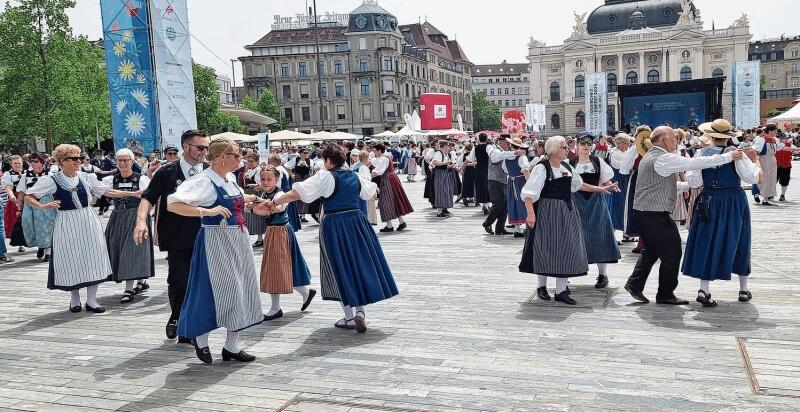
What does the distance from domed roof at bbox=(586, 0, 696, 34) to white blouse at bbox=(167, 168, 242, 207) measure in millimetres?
100007

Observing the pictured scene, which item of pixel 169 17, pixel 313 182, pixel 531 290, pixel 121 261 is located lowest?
pixel 531 290

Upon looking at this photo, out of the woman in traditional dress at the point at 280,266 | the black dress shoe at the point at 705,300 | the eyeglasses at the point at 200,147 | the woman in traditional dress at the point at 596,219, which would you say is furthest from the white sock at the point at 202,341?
the black dress shoe at the point at 705,300

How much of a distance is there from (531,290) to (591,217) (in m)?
1.03

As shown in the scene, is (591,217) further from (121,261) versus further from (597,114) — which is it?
(597,114)

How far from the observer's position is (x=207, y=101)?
199 feet

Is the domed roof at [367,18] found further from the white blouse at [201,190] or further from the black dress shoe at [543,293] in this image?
the white blouse at [201,190]

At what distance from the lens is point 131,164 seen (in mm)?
7262

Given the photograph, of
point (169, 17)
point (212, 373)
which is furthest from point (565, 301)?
point (169, 17)

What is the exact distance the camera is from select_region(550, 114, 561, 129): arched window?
314 ft

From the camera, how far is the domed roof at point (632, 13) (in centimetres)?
9594

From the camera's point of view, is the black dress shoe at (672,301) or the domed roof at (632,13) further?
the domed roof at (632,13)

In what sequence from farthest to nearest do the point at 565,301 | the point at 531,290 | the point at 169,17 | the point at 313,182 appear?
1. the point at 169,17
2. the point at 531,290
3. the point at 565,301
4. the point at 313,182

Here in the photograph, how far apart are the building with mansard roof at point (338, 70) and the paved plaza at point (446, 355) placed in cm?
6964

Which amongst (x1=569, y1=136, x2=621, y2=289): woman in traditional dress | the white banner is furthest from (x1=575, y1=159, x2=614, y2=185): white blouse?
the white banner
